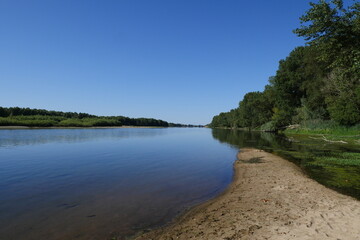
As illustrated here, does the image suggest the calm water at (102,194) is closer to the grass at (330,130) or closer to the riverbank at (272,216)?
the riverbank at (272,216)

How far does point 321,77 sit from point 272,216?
6905 cm

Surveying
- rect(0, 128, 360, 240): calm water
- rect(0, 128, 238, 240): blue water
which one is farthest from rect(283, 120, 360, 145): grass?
rect(0, 128, 238, 240): blue water

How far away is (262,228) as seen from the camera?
7.72 m

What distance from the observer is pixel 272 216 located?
878cm

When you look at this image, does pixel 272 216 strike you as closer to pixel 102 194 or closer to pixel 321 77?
pixel 102 194

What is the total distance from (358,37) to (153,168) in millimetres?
24632

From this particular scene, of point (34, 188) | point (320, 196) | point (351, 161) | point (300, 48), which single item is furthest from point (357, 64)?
point (300, 48)

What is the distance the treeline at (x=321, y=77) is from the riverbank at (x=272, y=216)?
507 inches

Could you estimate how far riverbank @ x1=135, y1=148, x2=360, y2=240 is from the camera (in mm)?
7270

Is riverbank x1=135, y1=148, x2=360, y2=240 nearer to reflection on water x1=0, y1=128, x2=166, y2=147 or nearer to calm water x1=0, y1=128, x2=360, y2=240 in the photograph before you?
calm water x1=0, y1=128, x2=360, y2=240

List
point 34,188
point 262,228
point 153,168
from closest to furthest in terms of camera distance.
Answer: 1. point 262,228
2. point 34,188
3. point 153,168

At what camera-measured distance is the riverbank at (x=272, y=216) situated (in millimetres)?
7270

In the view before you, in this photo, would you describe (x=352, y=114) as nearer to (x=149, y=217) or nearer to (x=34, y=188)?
(x=149, y=217)

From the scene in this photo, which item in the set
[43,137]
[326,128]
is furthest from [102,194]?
[326,128]
